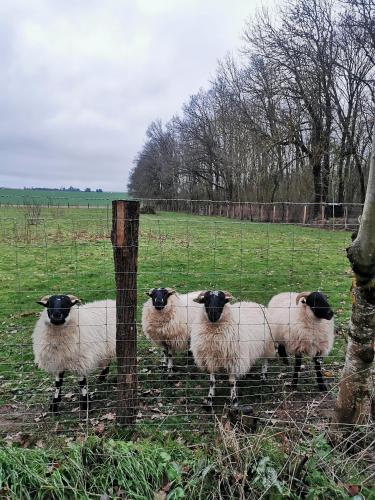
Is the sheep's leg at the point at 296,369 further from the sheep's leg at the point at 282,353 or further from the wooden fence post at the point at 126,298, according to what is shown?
the wooden fence post at the point at 126,298

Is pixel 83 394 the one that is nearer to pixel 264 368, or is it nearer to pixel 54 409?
pixel 54 409

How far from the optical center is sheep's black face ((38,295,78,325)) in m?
5.38

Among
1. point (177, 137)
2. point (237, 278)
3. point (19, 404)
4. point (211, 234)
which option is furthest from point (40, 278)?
point (177, 137)

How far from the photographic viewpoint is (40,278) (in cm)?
1195

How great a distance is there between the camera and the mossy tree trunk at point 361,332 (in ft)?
11.8

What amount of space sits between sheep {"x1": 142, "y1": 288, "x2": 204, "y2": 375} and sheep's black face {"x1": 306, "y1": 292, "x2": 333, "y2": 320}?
6.19 feet

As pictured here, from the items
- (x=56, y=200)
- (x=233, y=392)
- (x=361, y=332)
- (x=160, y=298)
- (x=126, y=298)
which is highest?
(x=56, y=200)

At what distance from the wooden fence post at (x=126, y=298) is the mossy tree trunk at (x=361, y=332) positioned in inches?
86.6

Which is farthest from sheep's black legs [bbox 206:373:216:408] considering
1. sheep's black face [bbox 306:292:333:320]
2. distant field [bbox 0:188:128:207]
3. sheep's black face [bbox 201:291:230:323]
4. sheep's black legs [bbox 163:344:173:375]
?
distant field [bbox 0:188:128:207]

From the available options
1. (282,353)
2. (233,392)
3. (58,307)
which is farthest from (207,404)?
(58,307)

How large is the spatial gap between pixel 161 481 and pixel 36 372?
3675mm

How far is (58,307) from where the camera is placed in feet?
17.7

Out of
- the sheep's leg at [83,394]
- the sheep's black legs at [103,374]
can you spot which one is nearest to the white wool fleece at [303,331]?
the sheep's black legs at [103,374]

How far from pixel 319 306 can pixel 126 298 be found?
3.18 m
